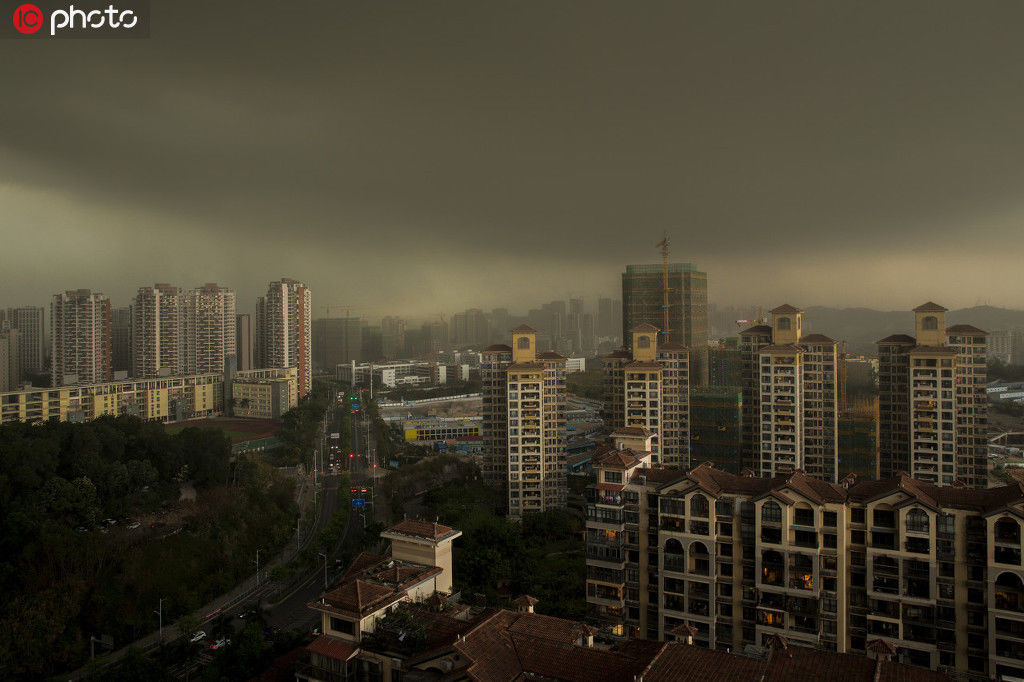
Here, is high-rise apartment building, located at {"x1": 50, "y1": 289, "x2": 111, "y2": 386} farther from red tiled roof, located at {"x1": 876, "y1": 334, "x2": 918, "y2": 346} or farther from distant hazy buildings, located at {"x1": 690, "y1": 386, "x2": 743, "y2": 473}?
red tiled roof, located at {"x1": 876, "y1": 334, "x2": 918, "y2": 346}

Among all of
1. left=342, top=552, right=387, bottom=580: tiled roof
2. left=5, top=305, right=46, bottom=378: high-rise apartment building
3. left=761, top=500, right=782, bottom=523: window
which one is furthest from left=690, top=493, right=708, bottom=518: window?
left=5, top=305, right=46, bottom=378: high-rise apartment building

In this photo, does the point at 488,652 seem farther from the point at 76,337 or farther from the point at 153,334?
the point at 153,334

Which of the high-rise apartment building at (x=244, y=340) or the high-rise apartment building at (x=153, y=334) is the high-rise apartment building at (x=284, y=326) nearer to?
the high-rise apartment building at (x=244, y=340)

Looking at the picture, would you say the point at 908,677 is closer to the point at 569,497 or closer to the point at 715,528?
the point at 715,528

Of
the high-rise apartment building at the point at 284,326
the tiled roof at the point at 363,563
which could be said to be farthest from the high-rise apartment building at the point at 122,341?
the tiled roof at the point at 363,563

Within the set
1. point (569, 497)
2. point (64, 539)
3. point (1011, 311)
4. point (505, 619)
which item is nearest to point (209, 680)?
point (505, 619)

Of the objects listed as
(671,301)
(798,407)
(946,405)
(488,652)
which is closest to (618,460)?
(488,652)
